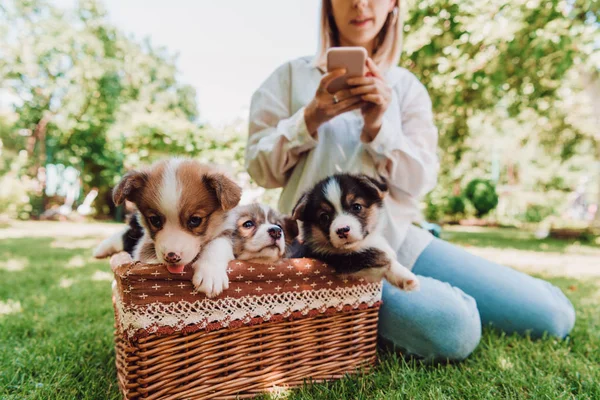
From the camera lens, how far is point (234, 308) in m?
1.66

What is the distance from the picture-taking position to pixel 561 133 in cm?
1333

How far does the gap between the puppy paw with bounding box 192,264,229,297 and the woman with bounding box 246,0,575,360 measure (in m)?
1.05

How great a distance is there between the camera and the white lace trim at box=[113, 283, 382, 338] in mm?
1478

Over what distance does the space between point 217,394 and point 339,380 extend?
623 mm

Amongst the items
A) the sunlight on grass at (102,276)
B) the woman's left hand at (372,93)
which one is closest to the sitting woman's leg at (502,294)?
the woman's left hand at (372,93)

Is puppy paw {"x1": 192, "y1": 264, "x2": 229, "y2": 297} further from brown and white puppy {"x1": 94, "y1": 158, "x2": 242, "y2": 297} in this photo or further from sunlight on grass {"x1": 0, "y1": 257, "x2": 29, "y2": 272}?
sunlight on grass {"x1": 0, "y1": 257, "x2": 29, "y2": 272}

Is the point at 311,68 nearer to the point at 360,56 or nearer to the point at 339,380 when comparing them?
the point at 360,56

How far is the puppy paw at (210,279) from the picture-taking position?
1535 mm

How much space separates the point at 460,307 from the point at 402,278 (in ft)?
1.90

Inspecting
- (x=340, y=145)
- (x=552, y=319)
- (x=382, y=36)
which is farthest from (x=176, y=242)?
(x=552, y=319)


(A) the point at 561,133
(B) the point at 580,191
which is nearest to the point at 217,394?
(A) the point at 561,133

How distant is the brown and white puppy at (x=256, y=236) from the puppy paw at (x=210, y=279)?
30cm

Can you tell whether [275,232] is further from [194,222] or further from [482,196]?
[482,196]

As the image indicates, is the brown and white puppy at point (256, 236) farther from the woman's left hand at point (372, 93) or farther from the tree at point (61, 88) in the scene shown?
the tree at point (61, 88)
